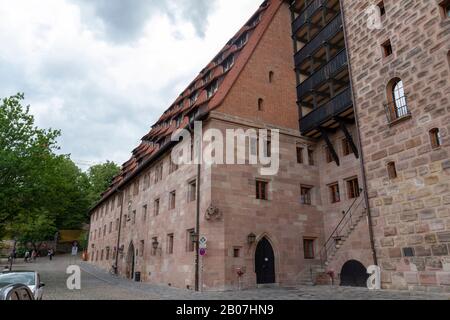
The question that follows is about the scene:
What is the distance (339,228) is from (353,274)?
11.3 feet

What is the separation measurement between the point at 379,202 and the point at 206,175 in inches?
344

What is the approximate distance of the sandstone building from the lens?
13.7 m

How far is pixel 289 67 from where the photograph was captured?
78.9 feet

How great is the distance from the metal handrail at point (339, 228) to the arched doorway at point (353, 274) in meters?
1.91

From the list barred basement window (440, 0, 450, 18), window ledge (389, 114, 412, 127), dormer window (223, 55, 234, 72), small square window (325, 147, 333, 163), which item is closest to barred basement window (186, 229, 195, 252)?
small square window (325, 147, 333, 163)

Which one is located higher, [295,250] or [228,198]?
[228,198]

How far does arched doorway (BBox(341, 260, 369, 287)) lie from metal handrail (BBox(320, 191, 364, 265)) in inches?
75.0

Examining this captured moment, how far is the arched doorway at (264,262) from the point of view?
1843 cm

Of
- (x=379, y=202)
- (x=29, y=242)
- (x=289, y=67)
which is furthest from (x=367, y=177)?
(x=29, y=242)

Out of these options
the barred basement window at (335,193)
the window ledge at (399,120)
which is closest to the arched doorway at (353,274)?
the barred basement window at (335,193)

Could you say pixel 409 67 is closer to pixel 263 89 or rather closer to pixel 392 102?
pixel 392 102

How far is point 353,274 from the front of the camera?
17281 millimetres

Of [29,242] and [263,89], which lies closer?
[263,89]
